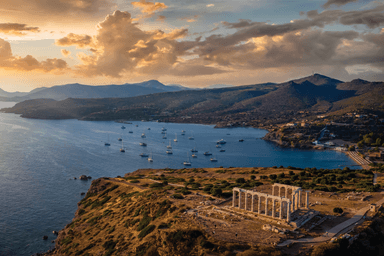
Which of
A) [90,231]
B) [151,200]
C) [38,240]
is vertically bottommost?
[38,240]

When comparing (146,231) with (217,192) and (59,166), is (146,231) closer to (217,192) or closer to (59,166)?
(217,192)

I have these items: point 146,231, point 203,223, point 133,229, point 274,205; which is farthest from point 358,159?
point 146,231

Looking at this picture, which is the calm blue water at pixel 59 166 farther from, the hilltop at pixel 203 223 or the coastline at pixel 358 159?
the hilltop at pixel 203 223

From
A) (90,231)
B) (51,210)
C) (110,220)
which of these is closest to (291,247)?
(110,220)

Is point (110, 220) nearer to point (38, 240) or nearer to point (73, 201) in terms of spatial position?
point (38, 240)

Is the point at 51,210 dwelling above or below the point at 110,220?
below

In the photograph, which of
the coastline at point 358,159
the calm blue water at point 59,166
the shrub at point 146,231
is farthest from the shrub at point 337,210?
the coastline at point 358,159

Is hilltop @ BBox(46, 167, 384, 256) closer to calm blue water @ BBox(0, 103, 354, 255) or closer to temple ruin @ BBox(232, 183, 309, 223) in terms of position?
temple ruin @ BBox(232, 183, 309, 223)

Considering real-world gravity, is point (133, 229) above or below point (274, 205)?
below
